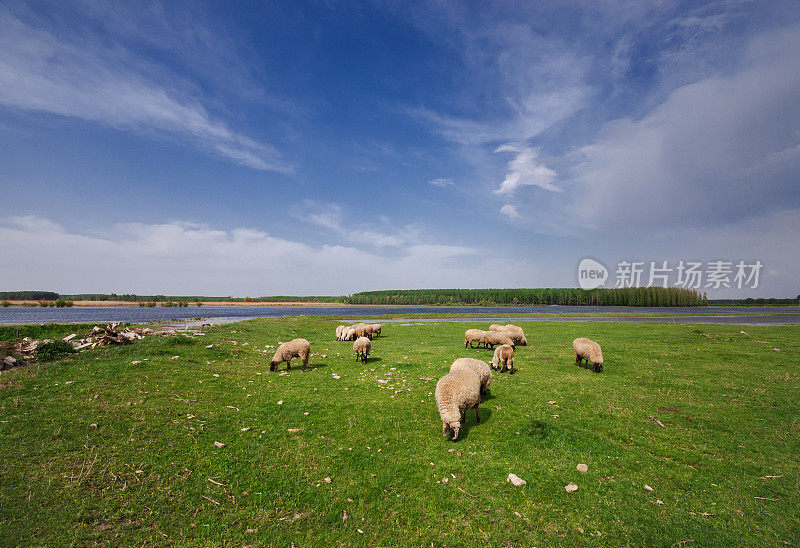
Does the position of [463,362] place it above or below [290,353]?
above

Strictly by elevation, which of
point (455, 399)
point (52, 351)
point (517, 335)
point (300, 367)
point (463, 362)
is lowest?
point (300, 367)

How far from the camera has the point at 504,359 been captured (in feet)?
54.3

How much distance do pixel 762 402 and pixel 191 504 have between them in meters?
19.0

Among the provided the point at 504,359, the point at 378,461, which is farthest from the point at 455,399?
the point at 504,359

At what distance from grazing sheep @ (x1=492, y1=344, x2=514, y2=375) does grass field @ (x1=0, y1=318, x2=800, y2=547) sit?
195 centimetres

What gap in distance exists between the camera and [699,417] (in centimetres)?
1054

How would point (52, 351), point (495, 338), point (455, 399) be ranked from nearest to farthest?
1. point (455, 399)
2. point (52, 351)
3. point (495, 338)

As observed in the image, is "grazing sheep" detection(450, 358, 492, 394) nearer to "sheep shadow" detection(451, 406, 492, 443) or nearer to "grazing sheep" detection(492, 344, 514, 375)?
"sheep shadow" detection(451, 406, 492, 443)

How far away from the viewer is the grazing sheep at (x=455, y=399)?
30.0ft

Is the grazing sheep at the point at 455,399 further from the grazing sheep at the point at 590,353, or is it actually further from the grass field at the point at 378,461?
the grazing sheep at the point at 590,353

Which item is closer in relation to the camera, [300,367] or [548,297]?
[300,367]

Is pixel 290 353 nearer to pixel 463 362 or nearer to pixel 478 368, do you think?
pixel 463 362

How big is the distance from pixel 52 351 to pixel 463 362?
1944 cm

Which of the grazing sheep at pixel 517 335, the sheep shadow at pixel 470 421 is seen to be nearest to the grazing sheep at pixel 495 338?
the grazing sheep at pixel 517 335
